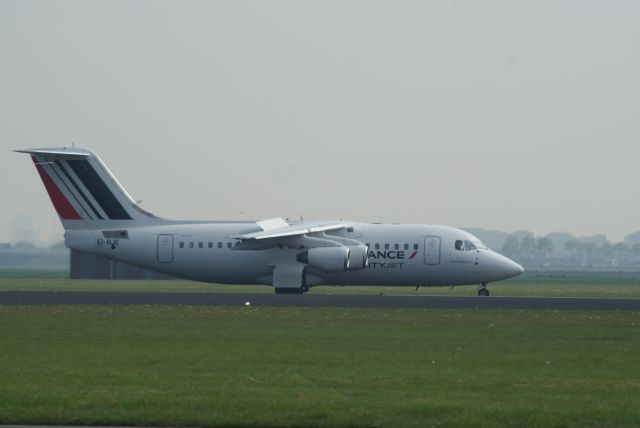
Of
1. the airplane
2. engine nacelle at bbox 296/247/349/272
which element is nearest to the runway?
engine nacelle at bbox 296/247/349/272

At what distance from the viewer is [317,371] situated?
2064 centimetres

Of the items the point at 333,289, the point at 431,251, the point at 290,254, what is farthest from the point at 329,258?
the point at 333,289

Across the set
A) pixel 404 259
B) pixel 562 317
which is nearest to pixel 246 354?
pixel 562 317

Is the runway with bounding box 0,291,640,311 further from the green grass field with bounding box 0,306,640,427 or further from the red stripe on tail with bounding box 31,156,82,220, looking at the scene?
the green grass field with bounding box 0,306,640,427

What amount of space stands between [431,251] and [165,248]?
1191 centimetres

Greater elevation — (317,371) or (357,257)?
(357,257)

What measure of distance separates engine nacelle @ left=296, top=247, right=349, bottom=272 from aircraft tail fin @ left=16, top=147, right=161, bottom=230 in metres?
8.96

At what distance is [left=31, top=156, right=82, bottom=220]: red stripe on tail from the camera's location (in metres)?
52.2

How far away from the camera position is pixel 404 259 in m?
51.4

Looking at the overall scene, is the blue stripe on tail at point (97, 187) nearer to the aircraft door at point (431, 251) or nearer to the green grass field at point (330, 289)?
the green grass field at point (330, 289)

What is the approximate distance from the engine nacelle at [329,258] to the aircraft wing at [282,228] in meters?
1.02

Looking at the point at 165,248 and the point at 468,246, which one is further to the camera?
the point at 468,246

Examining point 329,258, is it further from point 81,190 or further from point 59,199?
point 59,199

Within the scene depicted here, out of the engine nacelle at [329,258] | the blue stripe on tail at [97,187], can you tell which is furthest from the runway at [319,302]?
the blue stripe on tail at [97,187]
